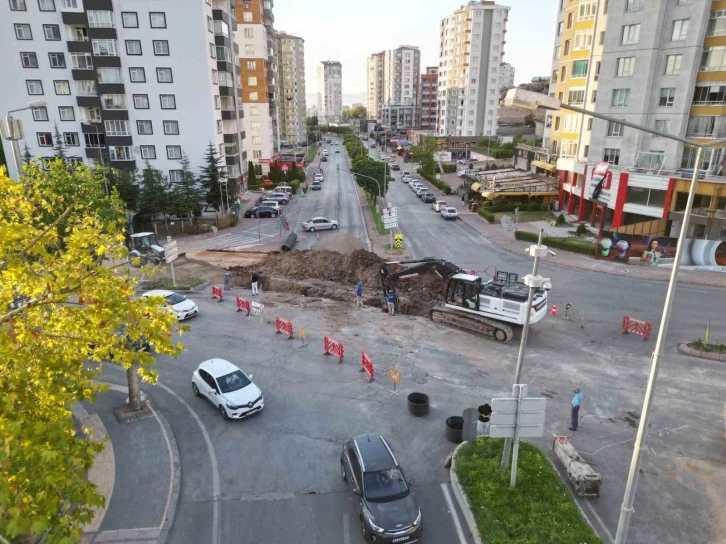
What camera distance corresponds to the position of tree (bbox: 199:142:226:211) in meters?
47.7

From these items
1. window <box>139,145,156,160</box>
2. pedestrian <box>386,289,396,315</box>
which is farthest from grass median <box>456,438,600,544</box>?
window <box>139,145,156,160</box>

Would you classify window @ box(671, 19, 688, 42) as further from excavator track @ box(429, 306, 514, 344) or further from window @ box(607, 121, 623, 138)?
excavator track @ box(429, 306, 514, 344)

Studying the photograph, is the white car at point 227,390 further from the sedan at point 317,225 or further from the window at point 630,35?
the window at point 630,35

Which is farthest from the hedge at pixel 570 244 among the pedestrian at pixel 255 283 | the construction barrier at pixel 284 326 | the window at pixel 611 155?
the construction barrier at pixel 284 326

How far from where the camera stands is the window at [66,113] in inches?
1909

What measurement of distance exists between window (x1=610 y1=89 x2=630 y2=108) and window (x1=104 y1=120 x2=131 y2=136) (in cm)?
4594

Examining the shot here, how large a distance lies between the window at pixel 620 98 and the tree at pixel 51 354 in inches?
1695

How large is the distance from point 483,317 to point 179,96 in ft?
135

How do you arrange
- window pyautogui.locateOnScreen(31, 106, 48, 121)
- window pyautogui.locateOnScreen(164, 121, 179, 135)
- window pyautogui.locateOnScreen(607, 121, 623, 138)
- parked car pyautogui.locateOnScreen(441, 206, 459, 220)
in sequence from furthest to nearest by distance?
parked car pyautogui.locateOnScreen(441, 206, 459, 220), window pyautogui.locateOnScreen(164, 121, 179, 135), window pyautogui.locateOnScreen(31, 106, 48, 121), window pyautogui.locateOnScreen(607, 121, 623, 138)

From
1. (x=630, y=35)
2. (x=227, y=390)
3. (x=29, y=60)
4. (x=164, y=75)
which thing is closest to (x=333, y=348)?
(x=227, y=390)

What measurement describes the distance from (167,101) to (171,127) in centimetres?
254

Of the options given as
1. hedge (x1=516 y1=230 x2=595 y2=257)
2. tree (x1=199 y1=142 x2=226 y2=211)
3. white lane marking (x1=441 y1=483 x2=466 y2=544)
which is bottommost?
white lane marking (x1=441 y1=483 x2=466 y2=544)

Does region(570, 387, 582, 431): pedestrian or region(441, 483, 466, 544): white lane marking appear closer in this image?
region(441, 483, 466, 544): white lane marking

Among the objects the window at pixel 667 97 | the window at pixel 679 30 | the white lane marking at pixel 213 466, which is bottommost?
the white lane marking at pixel 213 466
